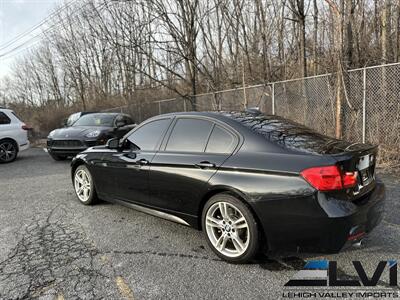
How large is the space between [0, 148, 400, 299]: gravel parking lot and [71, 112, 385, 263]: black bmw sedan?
0.93 ft

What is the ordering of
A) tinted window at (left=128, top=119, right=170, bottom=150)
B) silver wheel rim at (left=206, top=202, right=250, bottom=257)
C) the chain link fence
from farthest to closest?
the chain link fence → tinted window at (left=128, top=119, right=170, bottom=150) → silver wheel rim at (left=206, top=202, right=250, bottom=257)

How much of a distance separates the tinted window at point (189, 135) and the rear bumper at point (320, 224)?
1.05m

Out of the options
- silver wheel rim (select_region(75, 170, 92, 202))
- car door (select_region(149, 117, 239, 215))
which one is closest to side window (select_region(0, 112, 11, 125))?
silver wheel rim (select_region(75, 170, 92, 202))

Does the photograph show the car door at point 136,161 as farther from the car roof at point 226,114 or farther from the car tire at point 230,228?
the car tire at point 230,228

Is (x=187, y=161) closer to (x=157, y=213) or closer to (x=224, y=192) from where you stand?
(x=224, y=192)

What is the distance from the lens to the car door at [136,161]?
4070 mm

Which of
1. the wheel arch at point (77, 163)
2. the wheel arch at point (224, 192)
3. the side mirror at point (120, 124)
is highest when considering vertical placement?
the side mirror at point (120, 124)

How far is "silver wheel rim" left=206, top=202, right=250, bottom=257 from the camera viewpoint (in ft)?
10.2

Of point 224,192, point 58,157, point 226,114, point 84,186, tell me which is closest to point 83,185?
point 84,186

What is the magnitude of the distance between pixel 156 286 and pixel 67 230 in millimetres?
1960

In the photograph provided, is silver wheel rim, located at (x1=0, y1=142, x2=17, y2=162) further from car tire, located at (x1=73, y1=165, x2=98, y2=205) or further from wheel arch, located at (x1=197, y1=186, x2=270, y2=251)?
wheel arch, located at (x1=197, y1=186, x2=270, y2=251)

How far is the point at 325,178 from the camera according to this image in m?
2.68

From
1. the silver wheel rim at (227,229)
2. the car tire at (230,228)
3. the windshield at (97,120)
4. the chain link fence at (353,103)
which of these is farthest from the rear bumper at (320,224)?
the windshield at (97,120)

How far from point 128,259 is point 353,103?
265 inches
